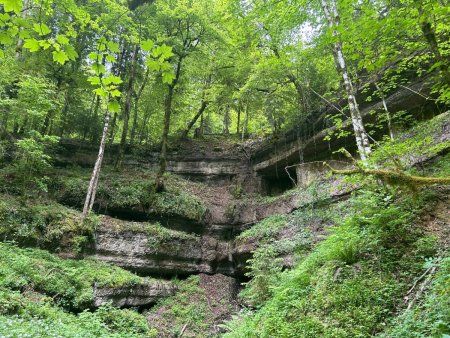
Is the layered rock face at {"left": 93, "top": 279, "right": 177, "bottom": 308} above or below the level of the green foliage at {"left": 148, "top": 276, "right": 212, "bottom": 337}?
above

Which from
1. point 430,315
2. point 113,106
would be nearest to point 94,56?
point 113,106

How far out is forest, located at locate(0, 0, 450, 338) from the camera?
4617 millimetres

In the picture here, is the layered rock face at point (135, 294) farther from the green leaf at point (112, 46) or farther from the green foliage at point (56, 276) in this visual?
the green leaf at point (112, 46)

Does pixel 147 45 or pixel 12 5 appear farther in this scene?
pixel 147 45

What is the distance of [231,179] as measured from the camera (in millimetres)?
21422

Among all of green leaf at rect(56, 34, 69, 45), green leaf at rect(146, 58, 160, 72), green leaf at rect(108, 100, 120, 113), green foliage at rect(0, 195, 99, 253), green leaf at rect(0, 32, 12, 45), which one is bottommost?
green foliage at rect(0, 195, 99, 253)

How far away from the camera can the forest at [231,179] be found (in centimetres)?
462

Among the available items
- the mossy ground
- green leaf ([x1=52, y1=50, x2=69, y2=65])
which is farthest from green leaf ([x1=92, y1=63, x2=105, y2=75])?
the mossy ground

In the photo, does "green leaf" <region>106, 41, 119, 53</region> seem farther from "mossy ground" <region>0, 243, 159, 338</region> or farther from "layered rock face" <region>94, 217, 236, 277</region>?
"layered rock face" <region>94, 217, 236, 277</region>

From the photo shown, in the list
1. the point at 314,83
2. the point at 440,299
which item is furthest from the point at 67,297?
the point at 314,83

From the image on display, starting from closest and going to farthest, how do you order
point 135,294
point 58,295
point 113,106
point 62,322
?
point 113,106 → point 62,322 → point 58,295 → point 135,294

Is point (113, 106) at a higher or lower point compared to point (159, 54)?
lower

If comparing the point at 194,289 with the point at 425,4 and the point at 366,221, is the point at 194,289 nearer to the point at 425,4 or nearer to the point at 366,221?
the point at 366,221

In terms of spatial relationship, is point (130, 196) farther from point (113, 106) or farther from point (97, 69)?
point (97, 69)
